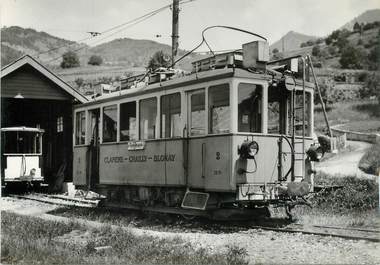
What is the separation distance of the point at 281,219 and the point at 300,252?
11.6ft

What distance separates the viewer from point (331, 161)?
24750mm

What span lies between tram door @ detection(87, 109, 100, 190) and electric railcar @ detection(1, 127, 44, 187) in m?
7.64

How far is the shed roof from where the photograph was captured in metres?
20.0

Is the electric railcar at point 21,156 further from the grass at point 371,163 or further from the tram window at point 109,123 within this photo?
the grass at point 371,163

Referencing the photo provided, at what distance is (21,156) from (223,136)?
1378 centimetres

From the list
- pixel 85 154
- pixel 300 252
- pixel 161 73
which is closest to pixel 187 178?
pixel 161 73

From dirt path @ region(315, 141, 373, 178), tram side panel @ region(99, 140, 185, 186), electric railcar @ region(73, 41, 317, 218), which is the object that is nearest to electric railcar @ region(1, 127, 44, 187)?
tram side panel @ region(99, 140, 185, 186)

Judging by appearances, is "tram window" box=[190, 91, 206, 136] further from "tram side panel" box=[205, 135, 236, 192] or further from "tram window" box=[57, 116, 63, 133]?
"tram window" box=[57, 116, 63, 133]

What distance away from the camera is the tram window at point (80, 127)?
1511 cm

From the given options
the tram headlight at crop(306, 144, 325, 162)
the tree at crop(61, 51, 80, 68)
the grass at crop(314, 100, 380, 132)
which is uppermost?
the tree at crop(61, 51, 80, 68)

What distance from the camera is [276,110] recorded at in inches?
433

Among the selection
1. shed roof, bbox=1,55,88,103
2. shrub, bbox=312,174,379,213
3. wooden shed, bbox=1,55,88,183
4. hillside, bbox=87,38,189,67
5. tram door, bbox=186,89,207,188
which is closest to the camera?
tram door, bbox=186,89,207,188

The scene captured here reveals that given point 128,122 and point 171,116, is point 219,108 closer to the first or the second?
point 171,116

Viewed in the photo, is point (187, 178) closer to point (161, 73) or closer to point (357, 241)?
point (161, 73)
